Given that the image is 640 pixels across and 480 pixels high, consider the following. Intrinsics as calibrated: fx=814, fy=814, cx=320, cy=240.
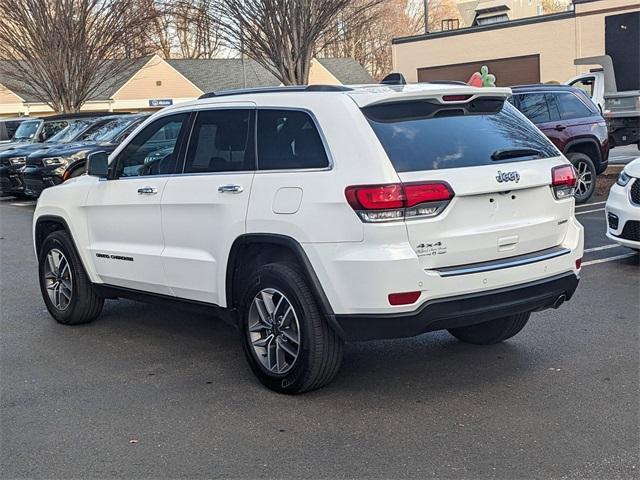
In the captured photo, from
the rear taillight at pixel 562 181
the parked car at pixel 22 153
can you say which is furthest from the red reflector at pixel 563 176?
the parked car at pixel 22 153

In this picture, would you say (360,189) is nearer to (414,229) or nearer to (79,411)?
(414,229)

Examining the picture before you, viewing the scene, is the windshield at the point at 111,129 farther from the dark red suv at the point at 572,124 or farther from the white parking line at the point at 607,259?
the white parking line at the point at 607,259

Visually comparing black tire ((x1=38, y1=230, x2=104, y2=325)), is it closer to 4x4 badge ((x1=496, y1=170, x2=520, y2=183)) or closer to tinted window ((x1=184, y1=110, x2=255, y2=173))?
tinted window ((x1=184, y1=110, x2=255, y2=173))

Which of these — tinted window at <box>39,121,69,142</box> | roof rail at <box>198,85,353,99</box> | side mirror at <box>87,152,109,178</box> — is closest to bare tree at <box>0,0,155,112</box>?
tinted window at <box>39,121,69,142</box>

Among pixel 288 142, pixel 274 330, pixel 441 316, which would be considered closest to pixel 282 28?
pixel 288 142

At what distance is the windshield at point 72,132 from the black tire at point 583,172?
9.71 metres

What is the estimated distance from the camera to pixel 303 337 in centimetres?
471

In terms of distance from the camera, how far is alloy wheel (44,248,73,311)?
266 inches

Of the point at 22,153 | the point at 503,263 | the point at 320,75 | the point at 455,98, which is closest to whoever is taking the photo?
the point at 503,263

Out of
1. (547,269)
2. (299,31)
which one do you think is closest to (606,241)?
(547,269)

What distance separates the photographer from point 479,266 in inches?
181

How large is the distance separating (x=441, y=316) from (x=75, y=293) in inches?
136

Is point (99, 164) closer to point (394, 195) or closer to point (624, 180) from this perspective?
point (394, 195)

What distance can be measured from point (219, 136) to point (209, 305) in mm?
1136
